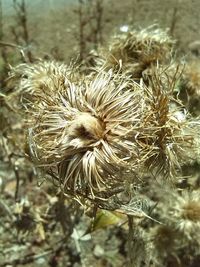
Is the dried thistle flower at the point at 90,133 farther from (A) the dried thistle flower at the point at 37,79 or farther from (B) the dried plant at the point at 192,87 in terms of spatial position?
(B) the dried plant at the point at 192,87

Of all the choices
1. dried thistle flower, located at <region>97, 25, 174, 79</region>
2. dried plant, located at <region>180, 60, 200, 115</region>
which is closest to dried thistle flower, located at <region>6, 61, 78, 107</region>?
dried thistle flower, located at <region>97, 25, 174, 79</region>

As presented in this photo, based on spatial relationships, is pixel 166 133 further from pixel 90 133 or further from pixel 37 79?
pixel 37 79

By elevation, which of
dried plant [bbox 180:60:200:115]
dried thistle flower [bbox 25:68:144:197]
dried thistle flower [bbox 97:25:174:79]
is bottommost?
dried plant [bbox 180:60:200:115]

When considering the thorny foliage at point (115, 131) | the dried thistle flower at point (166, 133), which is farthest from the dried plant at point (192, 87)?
the dried thistle flower at point (166, 133)

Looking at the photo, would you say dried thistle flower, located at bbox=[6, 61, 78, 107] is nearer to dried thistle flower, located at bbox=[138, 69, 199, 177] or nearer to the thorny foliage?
the thorny foliage

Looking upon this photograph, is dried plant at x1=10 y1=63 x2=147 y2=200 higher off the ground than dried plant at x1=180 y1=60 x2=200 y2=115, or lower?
higher

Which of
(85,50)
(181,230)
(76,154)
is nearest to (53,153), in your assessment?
(76,154)

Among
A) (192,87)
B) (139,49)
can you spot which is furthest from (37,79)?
(192,87)

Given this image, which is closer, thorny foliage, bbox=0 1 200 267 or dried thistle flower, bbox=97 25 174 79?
thorny foliage, bbox=0 1 200 267
